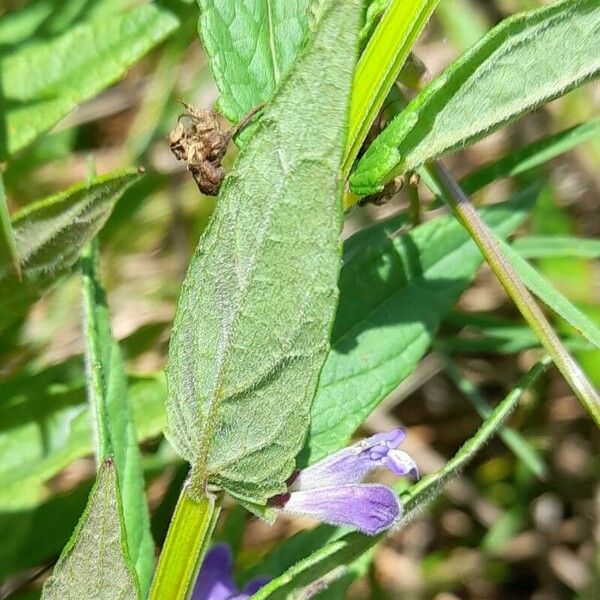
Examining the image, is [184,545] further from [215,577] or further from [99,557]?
[215,577]

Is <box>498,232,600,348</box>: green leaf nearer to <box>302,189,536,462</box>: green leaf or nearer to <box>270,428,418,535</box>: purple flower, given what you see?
<box>302,189,536,462</box>: green leaf

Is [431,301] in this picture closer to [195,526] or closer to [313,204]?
[195,526]

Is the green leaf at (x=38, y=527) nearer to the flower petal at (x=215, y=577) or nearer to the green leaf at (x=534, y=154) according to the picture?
the flower petal at (x=215, y=577)

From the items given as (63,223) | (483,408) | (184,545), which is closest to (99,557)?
(184,545)

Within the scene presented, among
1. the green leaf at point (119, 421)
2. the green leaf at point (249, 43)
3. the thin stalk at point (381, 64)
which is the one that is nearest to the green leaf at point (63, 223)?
the green leaf at point (119, 421)

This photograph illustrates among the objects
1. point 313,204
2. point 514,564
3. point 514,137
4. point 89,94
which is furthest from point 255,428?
point 514,137

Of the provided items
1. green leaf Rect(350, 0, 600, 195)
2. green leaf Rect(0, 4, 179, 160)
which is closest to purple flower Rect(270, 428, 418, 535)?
green leaf Rect(350, 0, 600, 195)
